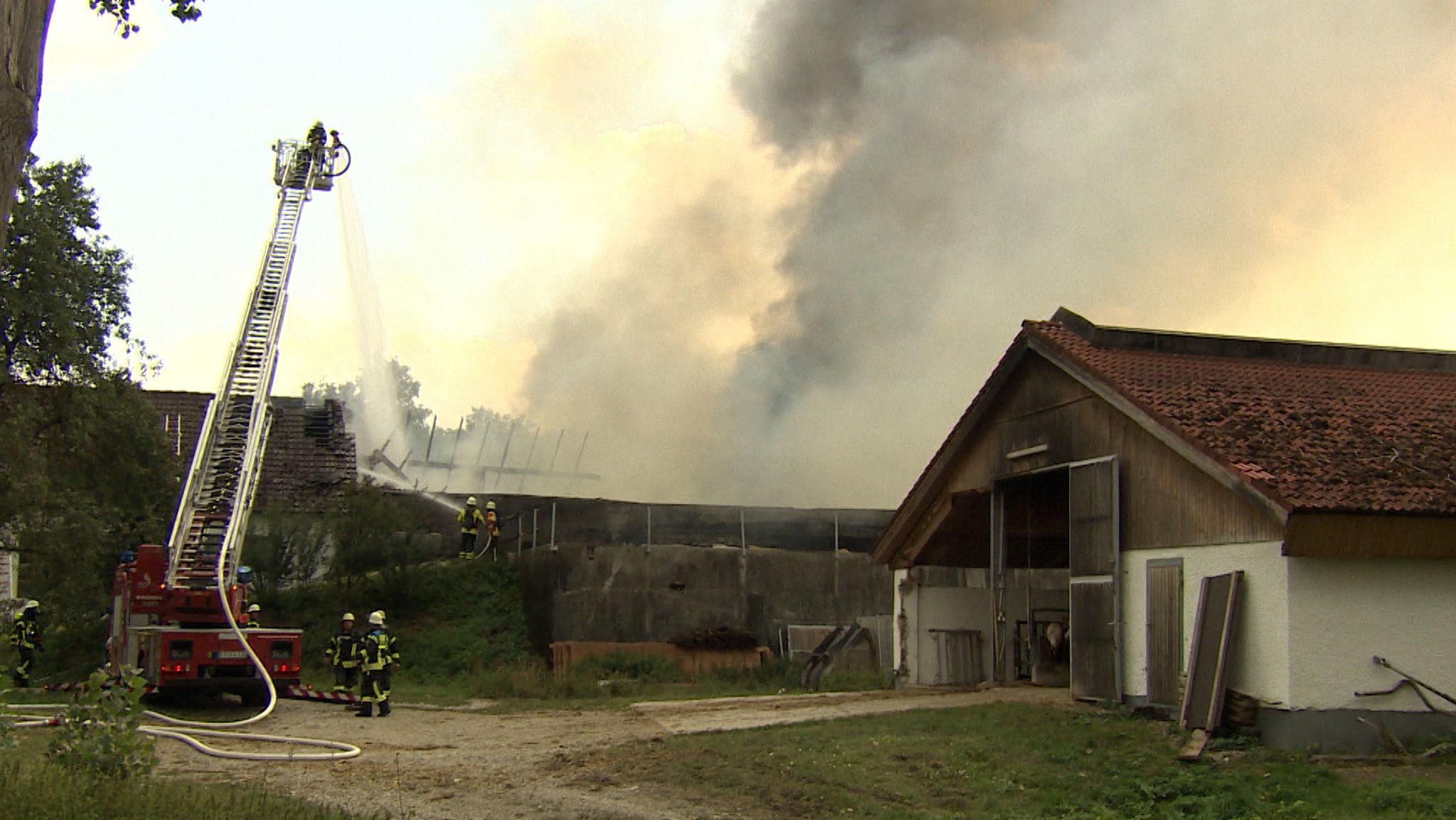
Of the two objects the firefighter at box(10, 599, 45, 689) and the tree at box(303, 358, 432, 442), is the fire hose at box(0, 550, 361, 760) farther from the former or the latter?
the tree at box(303, 358, 432, 442)

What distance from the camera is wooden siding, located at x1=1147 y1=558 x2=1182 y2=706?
16406 millimetres

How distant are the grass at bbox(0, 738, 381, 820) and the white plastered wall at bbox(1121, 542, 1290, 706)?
9569 millimetres

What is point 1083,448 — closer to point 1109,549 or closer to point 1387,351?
point 1109,549

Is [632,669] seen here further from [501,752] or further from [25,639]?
[501,752]

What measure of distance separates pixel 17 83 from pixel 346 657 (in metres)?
14.9

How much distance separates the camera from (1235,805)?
41.7ft

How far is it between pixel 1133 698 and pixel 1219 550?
245cm

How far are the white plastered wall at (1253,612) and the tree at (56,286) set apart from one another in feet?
60.3

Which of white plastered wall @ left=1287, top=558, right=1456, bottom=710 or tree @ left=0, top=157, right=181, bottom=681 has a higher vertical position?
tree @ left=0, top=157, right=181, bottom=681

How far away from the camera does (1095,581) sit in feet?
59.6

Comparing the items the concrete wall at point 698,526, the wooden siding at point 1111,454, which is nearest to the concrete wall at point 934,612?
the wooden siding at point 1111,454

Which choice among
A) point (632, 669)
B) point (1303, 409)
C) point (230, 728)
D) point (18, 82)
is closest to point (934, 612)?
point (632, 669)

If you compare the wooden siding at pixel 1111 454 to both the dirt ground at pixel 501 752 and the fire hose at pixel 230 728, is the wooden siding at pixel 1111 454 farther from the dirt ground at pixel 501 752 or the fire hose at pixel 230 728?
the fire hose at pixel 230 728

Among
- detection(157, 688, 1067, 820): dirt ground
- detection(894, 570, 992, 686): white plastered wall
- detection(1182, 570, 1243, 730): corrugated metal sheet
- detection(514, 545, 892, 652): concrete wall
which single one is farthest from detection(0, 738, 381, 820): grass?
detection(514, 545, 892, 652): concrete wall
